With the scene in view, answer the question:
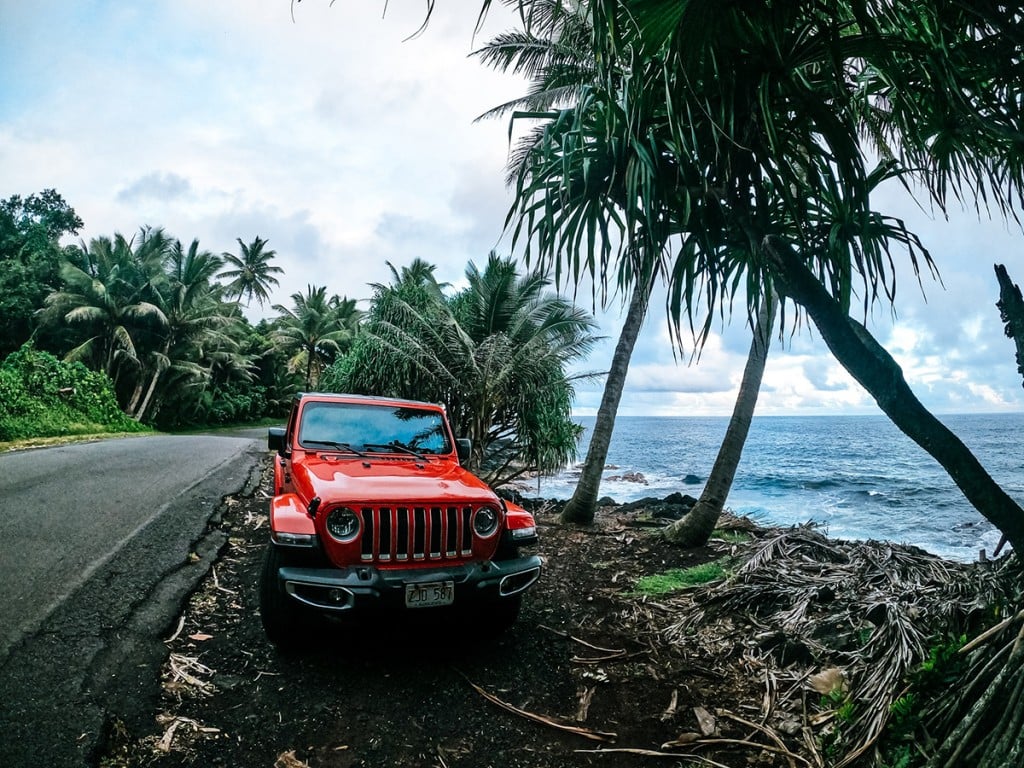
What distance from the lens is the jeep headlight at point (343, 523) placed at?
3.56 m

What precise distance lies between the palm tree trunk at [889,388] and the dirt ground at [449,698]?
1588 mm

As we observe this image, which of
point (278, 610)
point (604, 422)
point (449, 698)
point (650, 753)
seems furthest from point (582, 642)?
point (604, 422)

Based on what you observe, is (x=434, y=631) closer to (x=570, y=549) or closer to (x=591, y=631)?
(x=591, y=631)

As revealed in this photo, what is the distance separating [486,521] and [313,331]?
35.4m

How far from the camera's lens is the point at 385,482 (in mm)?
3961

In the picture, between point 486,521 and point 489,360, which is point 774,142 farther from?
point 489,360

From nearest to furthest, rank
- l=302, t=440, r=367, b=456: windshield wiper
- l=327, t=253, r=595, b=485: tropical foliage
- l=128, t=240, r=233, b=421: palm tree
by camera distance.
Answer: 1. l=302, t=440, r=367, b=456: windshield wiper
2. l=327, t=253, r=595, b=485: tropical foliage
3. l=128, t=240, r=233, b=421: palm tree

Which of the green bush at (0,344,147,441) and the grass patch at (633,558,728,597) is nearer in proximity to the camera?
the grass patch at (633,558,728,597)

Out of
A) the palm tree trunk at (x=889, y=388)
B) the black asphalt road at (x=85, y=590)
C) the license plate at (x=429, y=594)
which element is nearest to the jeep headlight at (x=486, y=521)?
the license plate at (x=429, y=594)

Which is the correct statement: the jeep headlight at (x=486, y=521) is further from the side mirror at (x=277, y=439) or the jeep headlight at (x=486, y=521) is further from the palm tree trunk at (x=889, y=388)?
the palm tree trunk at (x=889, y=388)

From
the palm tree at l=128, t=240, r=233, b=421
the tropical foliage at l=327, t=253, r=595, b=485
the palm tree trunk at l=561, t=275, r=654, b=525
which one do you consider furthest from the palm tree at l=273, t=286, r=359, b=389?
the palm tree trunk at l=561, t=275, r=654, b=525

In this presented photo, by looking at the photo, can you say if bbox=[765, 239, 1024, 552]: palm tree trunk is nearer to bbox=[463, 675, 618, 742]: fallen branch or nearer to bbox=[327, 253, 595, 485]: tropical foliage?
bbox=[463, 675, 618, 742]: fallen branch

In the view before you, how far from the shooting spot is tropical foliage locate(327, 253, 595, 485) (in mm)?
11078

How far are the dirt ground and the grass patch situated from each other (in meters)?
0.51
